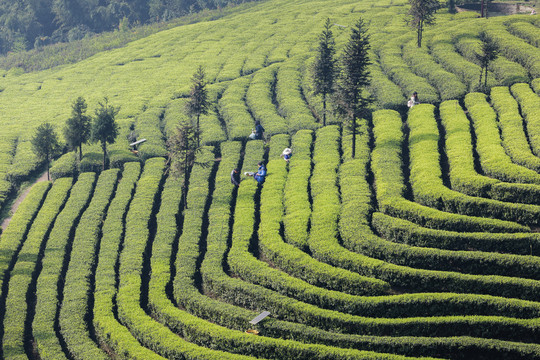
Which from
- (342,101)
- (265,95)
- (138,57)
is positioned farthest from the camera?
(138,57)

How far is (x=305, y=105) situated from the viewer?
58.6 m

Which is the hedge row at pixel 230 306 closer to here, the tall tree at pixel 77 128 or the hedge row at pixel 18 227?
the hedge row at pixel 18 227

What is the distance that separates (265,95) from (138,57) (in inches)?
1319

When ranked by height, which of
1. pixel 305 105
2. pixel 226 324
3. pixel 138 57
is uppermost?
pixel 138 57

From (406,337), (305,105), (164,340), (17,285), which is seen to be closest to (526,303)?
(406,337)

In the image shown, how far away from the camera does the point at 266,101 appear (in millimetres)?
60969

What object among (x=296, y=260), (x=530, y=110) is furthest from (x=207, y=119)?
(x=530, y=110)

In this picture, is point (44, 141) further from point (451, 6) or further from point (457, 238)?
point (451, 6)

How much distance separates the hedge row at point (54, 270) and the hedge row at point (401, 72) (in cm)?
3051

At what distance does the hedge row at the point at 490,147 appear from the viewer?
37906 mm

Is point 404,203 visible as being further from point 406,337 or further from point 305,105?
point 305,105

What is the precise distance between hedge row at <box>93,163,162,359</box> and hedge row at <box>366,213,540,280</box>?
1376cm

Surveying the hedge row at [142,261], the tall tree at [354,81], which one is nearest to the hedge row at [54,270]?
the hedge row at [142,261]

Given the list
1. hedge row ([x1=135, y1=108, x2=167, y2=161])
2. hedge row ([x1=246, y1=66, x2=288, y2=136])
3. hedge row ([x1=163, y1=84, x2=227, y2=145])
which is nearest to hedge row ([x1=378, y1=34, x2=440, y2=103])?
hedge row ([x1=246, y1=66, x2=288, y2=136])
